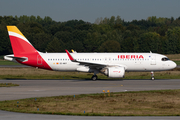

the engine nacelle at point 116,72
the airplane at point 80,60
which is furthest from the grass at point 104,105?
the airplane at point 80,60

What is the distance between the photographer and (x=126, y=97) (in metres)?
24.3

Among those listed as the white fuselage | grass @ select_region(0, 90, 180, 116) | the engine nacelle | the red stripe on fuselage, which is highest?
the red stripe on fuselage

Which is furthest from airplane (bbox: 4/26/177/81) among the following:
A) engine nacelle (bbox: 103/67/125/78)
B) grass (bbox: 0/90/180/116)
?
grass (bbox: 0/90/180/116)

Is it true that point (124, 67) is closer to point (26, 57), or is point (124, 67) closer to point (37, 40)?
point (26, 57)

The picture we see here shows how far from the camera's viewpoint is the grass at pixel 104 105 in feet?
59.4

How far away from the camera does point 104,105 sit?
20.8m

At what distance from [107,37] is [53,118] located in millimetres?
120962

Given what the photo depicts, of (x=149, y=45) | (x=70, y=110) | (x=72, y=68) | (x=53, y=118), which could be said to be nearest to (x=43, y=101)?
(x=70, y=110)

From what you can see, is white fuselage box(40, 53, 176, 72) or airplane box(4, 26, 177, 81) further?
white fuselage box(40, 53, 176, 72)

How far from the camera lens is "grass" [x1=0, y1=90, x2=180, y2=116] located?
59.4 feet

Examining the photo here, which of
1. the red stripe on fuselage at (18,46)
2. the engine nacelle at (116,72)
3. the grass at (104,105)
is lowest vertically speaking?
the grass at (104,105)

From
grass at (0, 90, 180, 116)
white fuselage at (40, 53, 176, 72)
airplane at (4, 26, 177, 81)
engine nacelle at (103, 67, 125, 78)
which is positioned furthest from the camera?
white fuselage at (40, 53, 176, 72)

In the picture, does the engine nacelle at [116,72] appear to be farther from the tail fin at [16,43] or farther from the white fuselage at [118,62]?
the tail fin at [16,43]

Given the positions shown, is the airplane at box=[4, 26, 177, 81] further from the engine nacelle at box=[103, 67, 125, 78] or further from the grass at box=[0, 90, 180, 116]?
the grass at box=[0, 90, 180, 116]
